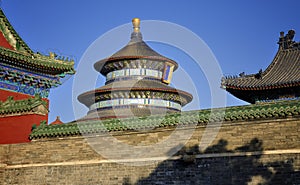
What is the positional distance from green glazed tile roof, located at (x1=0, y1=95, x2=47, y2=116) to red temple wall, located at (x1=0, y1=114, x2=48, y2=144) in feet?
0.64

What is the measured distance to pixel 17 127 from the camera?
14.0 meters

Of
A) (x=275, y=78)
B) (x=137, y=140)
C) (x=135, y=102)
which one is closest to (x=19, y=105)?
(x=137, y=140)

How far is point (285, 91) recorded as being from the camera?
60.8ft

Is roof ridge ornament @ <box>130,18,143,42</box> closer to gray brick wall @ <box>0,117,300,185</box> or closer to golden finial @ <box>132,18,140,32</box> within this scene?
golden finial @ <box>132,18,140,32</box>

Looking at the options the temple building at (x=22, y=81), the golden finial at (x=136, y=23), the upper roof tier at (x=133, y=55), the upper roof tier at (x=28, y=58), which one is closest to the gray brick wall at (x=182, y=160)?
the temple building at (x=22, y=81)

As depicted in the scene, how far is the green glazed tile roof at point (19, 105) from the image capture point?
45.4ft

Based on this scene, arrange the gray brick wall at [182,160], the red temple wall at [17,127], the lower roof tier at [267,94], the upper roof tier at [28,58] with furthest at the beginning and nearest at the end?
the lower roof tier at [267,94] → the upper roof tier at [28,58] → the red temple wall at [17,127] → the gray brick wall at [182,160]

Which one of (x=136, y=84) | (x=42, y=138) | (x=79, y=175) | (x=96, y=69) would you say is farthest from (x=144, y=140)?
(x=96, y=69)

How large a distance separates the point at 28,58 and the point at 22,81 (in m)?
0.89

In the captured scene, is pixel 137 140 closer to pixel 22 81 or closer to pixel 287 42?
pixel 22 81

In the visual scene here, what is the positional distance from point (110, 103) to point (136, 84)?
5.11ft

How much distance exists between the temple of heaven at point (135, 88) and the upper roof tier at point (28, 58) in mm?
4486

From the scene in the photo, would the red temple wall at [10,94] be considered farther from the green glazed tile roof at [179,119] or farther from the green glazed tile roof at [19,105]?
the green glazed tile roof at [179,119]

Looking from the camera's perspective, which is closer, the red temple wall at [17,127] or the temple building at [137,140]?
the temple building at [137,140]
